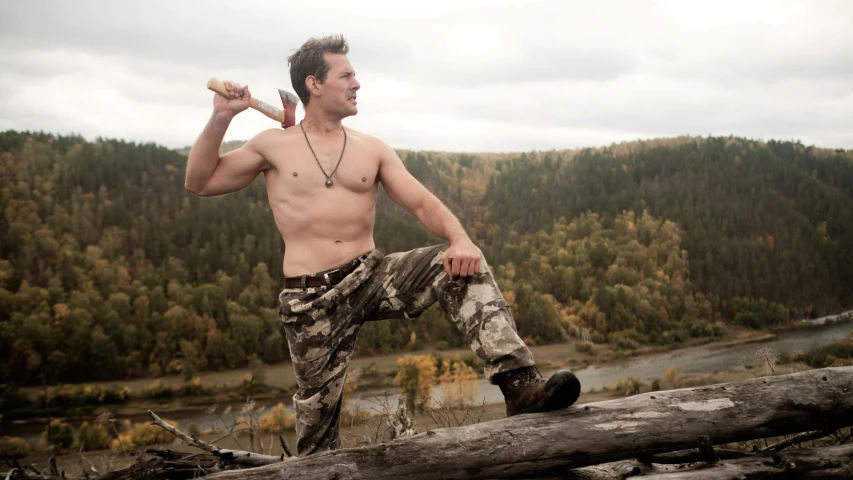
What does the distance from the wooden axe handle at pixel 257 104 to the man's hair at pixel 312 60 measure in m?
0.25

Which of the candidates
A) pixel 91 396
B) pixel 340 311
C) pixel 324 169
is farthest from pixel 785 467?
pixel 91 396

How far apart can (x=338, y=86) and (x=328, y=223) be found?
35.8 inches

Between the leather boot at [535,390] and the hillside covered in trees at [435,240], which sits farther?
the hillside covered in trees at [435,240]

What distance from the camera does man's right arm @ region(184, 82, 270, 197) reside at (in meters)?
4.04

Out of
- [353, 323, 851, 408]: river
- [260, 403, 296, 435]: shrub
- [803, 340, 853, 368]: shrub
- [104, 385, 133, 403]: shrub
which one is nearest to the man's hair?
[260, 403, 296, 435]: shrub

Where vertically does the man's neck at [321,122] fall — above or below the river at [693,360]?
above

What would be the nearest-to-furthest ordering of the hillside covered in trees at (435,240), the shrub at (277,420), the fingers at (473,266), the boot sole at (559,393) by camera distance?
the boot sole at (559,393)
the fingers at (473,266)
the shrub at (277,420)
the hillside covered in trees at (435,240)

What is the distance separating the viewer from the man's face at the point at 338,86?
4270 millimetres

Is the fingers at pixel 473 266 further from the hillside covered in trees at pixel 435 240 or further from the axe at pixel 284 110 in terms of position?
the hillside covered in trees at pixel 435 240

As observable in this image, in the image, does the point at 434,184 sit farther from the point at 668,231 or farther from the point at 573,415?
the point at 573,415

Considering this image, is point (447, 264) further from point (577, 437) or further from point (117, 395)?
point (117, 395)

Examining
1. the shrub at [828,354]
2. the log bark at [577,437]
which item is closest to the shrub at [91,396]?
the shrub at [828,354]

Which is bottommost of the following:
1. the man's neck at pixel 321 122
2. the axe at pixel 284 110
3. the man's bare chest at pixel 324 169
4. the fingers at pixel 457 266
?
the fingers at pixel 457 266

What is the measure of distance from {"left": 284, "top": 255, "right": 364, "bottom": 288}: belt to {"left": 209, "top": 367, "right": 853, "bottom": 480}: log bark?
1169 millimetres
